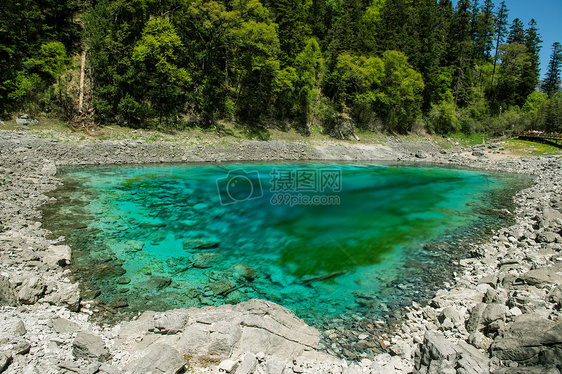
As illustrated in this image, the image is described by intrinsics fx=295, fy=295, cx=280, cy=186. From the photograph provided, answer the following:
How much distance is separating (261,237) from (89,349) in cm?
746

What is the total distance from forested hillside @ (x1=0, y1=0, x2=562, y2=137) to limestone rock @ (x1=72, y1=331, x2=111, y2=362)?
1176 inches

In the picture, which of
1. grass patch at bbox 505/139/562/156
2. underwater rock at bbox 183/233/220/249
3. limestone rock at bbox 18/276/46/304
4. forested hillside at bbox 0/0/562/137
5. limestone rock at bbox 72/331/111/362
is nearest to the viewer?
limestone rock at bbox 72/331/111/362

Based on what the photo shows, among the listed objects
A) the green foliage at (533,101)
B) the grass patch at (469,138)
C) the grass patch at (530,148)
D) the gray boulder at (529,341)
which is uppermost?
the green foliage at (533,101)

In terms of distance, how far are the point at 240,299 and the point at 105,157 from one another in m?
22.9

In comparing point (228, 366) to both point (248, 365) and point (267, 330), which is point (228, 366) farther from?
point (267, 330)

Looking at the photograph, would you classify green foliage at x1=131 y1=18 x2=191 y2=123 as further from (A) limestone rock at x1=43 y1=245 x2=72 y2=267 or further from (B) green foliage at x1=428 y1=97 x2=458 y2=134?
(B) green foliage at x1=428 y1=97 x2=458 y2=134

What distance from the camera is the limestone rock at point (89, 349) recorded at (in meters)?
4.56

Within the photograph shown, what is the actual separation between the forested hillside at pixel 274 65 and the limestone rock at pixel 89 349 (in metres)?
29.9

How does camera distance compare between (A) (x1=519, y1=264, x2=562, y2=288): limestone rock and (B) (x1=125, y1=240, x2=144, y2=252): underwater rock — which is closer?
(A) (x1=519, y1=264, x2=562, y2=288): limestone rock

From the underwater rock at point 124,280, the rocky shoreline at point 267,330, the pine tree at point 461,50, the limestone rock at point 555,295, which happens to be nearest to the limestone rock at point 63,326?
the rocky shoreline at point 267,330

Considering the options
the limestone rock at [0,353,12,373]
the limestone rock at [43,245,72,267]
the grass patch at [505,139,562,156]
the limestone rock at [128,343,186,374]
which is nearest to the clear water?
the limestone rock at [43,245,72,267]

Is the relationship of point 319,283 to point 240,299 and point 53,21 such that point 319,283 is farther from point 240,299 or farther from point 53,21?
point 53,21

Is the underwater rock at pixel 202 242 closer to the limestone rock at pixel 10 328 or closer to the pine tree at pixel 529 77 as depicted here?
the limestone rock at pixel 10 328

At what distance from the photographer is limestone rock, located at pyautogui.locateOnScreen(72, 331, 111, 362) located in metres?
4.56
